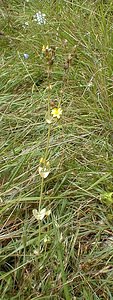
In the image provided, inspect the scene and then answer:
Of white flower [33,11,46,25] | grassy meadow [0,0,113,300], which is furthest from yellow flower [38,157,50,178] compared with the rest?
white flower [33,11,46,25]

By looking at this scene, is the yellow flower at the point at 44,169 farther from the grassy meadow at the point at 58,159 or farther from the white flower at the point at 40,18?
the white flower at the point at 40,18

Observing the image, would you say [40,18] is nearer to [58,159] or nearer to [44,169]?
[58,159]

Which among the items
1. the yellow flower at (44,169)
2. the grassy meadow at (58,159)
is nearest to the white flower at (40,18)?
the grassy meadow at (58,159)

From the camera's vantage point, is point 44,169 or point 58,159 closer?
point 44,169

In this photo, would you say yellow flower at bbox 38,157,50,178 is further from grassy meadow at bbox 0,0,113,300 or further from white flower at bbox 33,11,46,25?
white flower at bbox 33,11,46,25

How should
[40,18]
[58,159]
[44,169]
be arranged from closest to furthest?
[44,169], [58,159], [40,18]

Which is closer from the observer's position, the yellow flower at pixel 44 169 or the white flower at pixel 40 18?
the yellow flower at pixel 44 169

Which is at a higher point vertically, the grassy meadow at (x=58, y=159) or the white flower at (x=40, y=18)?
the white flower at (x=40, y=18)

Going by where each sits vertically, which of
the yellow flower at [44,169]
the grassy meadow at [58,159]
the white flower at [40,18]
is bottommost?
the grassy meadow at [58,159]

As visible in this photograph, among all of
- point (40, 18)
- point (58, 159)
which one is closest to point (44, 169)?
point (58, 159)
